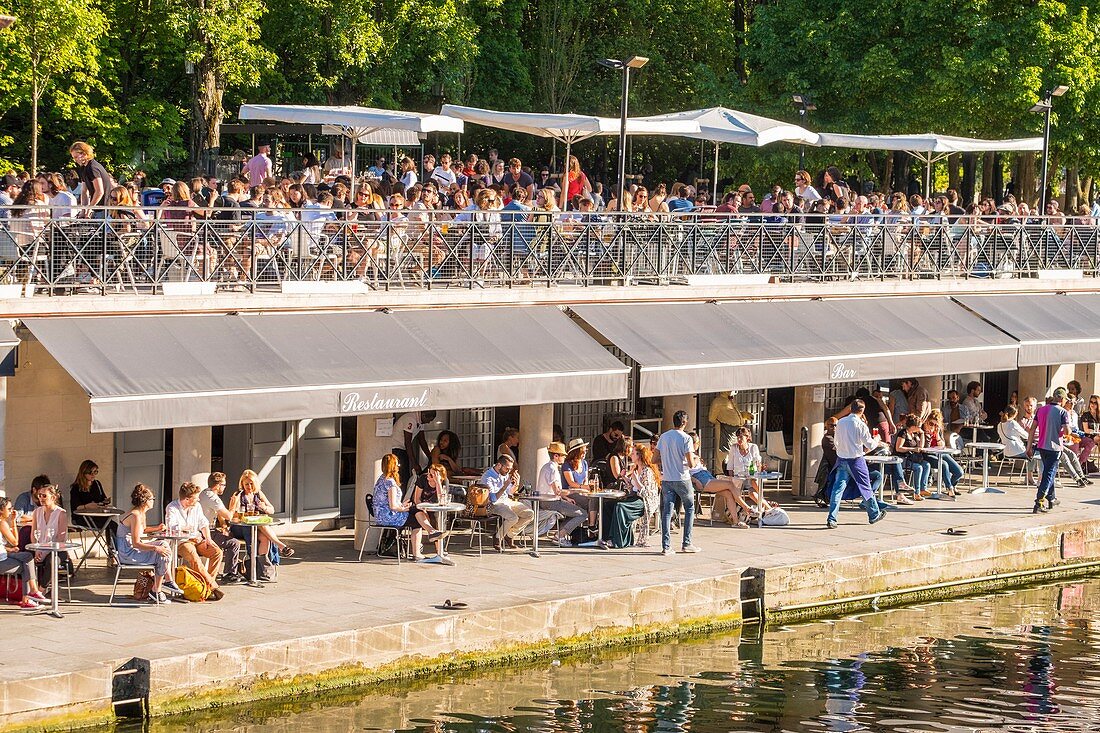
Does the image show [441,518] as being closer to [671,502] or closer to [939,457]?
[671,502]

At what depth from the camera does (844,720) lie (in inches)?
653

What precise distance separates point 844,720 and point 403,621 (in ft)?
13.3

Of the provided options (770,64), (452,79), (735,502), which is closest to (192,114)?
(452,79)

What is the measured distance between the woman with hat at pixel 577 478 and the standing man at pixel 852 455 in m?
3.47

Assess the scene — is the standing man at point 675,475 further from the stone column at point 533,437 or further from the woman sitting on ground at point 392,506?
the woman sitting on ground at point 392,506

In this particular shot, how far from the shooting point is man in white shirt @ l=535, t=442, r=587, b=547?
21.5 metres

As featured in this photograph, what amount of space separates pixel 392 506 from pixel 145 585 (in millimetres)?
3106

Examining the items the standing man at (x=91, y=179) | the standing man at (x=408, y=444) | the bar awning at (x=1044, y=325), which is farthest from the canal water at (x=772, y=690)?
the bar awning at (x=1044, y=325)

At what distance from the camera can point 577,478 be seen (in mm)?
21922

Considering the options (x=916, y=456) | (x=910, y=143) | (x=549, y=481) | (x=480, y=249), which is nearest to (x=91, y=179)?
(x=480, y=249)

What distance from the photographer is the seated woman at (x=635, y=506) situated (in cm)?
2170

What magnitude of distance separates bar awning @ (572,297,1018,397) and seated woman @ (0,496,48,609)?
7.65m

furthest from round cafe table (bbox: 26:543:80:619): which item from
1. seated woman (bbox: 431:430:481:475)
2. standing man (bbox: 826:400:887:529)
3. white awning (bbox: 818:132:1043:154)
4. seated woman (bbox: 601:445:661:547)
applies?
white awning (bbox: 818:132:1043:154)

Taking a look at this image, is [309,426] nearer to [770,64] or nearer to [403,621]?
[403,621]
